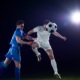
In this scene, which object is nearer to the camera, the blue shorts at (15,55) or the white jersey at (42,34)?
the blue shorts at (15,55)

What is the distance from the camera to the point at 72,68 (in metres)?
5.94

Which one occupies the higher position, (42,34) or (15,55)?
(42,34)

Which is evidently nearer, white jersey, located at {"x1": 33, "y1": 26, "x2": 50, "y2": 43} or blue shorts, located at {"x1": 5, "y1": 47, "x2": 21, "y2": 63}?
blue shorts, located at {"x1": 5, "y1": 47, "x2": 21, "y2": 63}

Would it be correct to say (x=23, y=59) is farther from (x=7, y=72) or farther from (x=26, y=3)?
(x=26, y=3)

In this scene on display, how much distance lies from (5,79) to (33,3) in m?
3.37

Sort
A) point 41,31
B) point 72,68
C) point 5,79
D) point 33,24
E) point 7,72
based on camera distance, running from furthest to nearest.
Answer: point 33,24 < point 72,68 < point 7,72 < point 5,79 < point 41,31

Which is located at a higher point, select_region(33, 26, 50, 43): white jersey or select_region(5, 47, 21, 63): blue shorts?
select_region(33, 26, 50, 43): white jersey

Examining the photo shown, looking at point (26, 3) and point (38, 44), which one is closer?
point (38, 44)

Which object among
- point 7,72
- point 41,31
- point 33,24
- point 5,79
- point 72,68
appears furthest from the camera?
point 33,24

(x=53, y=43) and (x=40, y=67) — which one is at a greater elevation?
(x=53, y=43)

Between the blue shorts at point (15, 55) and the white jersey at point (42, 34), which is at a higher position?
the white jersey at point (42, 34)

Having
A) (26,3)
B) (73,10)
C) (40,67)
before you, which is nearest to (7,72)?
(40,67)

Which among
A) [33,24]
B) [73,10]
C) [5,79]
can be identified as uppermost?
[73,10]

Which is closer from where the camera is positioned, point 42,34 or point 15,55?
point 15,55
